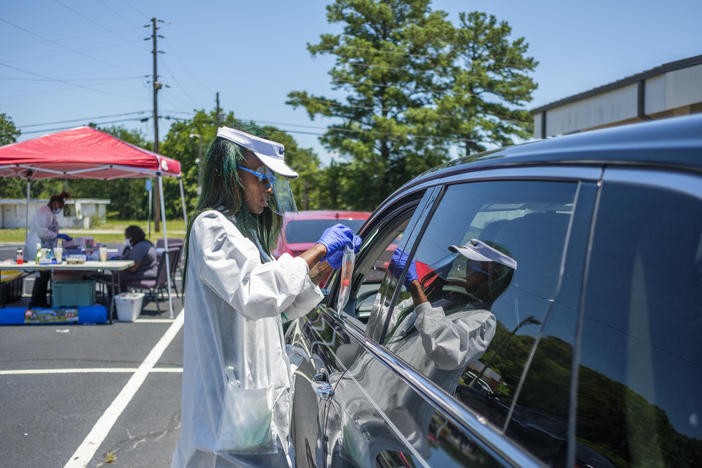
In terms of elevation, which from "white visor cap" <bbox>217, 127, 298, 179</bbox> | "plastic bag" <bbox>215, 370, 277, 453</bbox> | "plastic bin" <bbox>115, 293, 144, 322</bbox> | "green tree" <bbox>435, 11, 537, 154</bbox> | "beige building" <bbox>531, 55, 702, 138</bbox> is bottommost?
"plastic bin" <bbox>115, 293, 144, 322</bbox>

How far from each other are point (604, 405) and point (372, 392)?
774mm

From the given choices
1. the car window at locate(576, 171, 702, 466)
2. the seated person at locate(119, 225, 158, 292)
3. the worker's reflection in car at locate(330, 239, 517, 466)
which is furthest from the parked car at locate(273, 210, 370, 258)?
the car window at locate(576, 171, 702, 466)

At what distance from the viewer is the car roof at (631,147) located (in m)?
0.85

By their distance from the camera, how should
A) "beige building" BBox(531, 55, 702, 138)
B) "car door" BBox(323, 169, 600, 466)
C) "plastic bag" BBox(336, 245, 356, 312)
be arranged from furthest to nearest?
1. "beige building" BBox(531, 55, 702, 138)
2. "plastic bag" BBox(336, 245, 356, 312)
3. "car door" BBox(323, 169, 600, 466)

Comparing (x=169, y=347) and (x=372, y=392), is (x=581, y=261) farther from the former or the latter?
(x=169, y=347)

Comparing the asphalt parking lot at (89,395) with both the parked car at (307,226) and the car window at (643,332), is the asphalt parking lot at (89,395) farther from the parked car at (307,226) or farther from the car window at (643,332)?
the car window at (643,332)

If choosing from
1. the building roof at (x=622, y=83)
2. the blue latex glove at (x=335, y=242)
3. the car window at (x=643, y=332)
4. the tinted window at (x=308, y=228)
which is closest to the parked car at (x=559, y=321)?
the car window at (x=643, y=332)

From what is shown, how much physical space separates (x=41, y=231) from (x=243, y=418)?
9.40 m

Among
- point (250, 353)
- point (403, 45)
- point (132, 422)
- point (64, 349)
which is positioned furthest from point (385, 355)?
point (403, 45)

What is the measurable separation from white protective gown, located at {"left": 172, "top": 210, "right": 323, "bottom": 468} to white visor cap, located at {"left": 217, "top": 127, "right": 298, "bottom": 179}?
30 cm

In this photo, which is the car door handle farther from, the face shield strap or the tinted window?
the tinted window

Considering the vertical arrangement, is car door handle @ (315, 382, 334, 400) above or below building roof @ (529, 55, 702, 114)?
below

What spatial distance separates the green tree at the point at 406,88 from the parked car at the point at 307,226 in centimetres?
2470

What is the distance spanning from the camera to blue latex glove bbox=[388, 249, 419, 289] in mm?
1703
